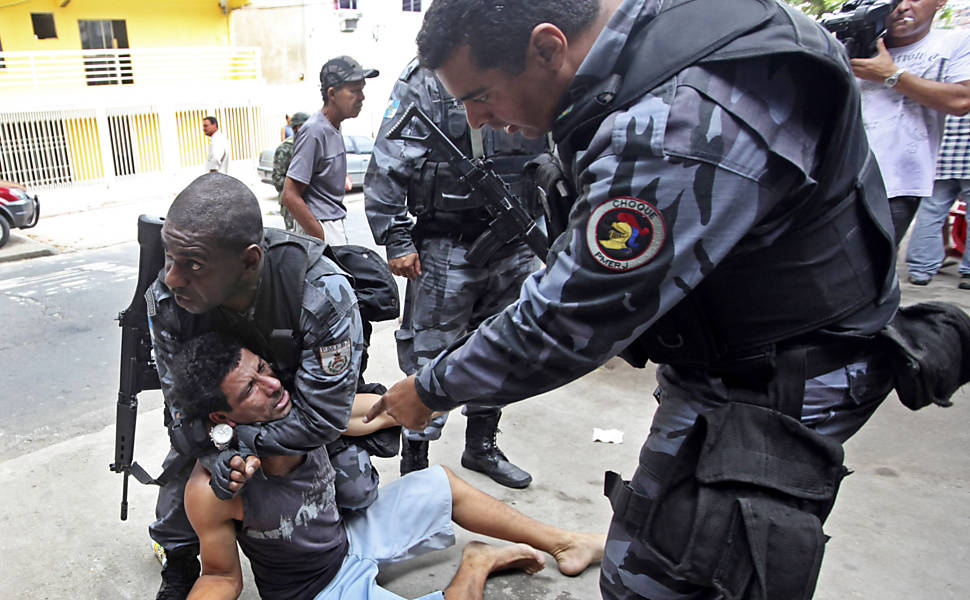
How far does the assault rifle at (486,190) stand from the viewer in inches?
108

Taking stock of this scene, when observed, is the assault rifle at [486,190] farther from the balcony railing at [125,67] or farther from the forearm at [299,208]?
the balcony railing at [125,67]

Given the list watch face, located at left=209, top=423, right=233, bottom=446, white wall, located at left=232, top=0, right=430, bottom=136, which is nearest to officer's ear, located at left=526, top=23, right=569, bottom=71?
watch face, located at left=209, top=423, right=233, bottom=446

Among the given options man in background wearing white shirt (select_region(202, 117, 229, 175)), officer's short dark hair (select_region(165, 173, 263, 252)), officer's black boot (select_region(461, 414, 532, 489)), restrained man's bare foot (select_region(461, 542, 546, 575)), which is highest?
officer's short dark hair (select_region(165, 173, 263, 252))

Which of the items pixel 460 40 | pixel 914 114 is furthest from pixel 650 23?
pixel 914 114

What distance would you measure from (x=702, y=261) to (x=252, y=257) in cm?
121

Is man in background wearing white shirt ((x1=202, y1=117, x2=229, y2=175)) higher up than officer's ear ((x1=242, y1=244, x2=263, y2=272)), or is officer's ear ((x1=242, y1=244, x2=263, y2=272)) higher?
officer's ear ((x1=242, y1=244, x2=263, y2=272))

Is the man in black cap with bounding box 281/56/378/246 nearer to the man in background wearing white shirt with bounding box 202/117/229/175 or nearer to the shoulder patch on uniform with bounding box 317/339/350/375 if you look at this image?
the shoulder patch on uniform with bounding box 317/339/350/375

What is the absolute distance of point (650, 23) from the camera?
3.84ft

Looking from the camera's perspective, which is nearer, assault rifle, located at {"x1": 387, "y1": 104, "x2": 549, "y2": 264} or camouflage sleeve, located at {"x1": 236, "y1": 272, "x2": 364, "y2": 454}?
camouflage sleeve, located at {"x1": 236, "y1": 272, "x2": 364, "y2": 454}

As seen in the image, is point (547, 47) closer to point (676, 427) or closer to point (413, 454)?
point (676, 427)

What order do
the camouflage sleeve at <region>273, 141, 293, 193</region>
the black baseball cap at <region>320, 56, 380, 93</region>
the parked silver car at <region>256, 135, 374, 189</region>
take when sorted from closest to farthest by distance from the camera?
the black baseball cap at <region>320, 56, 380, 93</region>, the camouflage sleeve at <region>273, 141, 293, 193</region>, the parked silver car at <region>256, 135, 374, 189</region>

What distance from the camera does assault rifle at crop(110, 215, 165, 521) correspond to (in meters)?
2.03

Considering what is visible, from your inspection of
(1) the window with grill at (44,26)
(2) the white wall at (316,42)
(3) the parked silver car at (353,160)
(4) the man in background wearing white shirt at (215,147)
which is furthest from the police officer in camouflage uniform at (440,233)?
(1) the window with grill at (44,26)

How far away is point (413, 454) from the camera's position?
9.21ft
